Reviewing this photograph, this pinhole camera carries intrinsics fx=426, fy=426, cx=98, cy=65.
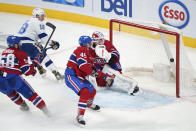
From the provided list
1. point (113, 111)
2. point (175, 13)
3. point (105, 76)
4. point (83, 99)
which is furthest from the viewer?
point (175, 13)

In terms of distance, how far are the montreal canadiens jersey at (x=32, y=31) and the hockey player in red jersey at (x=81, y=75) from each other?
46.5 inches

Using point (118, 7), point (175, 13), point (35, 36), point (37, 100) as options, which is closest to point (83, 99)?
point (37, 100)

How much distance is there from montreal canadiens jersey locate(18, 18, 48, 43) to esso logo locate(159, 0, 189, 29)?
2353 millimetres

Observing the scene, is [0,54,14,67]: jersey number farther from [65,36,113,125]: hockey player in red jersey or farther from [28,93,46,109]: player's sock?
[65,36,113,125]: hockey player in red jersey

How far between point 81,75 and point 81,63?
193 mm

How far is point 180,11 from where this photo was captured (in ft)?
22.4

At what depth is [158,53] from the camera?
537 centimetres

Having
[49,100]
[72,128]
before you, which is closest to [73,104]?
[49,100]

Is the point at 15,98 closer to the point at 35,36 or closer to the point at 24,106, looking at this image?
the point at 24,106

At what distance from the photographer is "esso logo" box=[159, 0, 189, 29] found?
6798 mm

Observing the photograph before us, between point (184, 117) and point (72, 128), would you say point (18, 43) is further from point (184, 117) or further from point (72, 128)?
point (184, 117)

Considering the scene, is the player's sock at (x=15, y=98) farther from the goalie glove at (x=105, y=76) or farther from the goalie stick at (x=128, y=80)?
the goalie stick at (x=128, y=80)

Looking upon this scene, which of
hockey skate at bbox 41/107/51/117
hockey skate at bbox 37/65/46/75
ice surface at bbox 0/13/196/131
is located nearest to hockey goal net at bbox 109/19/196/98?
ice surface at bbox 0/13/196/131

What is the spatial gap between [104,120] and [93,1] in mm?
4040
